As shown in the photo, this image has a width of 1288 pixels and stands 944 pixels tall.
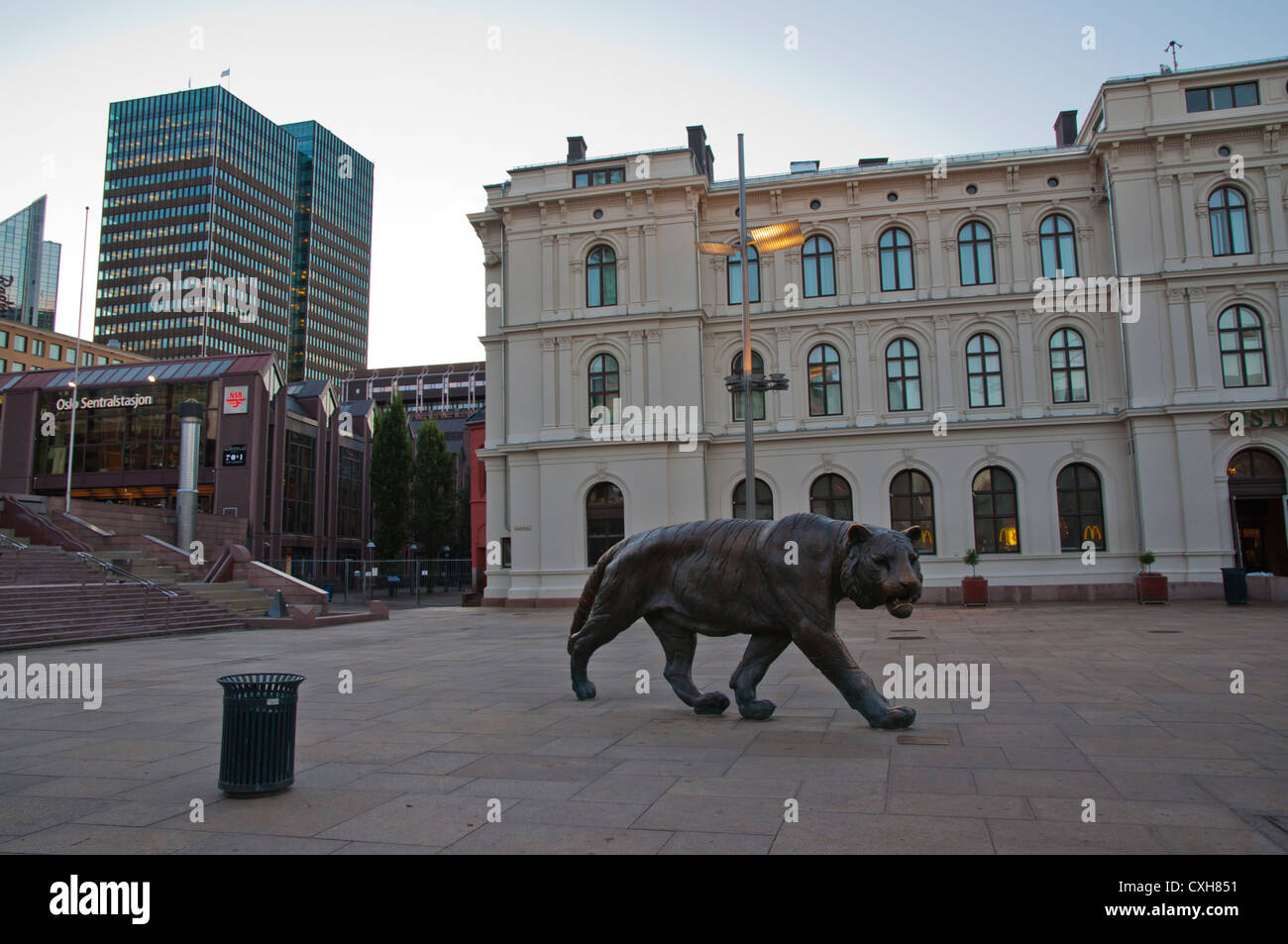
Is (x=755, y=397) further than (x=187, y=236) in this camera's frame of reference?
No

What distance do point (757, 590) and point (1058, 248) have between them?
2826 cm

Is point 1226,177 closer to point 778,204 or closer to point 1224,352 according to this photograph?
point 1224,352

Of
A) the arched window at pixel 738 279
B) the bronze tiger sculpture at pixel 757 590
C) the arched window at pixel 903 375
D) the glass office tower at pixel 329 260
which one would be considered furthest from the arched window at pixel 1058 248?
the glass office tower at pixel 329 260

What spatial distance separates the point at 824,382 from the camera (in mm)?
32062

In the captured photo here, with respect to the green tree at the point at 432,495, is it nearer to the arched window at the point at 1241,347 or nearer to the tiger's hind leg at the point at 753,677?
the arched window at the point at 1241,347

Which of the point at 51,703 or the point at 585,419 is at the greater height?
the point at 585,419

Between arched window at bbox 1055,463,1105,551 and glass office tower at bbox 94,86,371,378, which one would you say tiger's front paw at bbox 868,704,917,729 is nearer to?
arched window at bbox 1055,463,1105,551

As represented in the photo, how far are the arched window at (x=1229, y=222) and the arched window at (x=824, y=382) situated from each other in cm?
1289

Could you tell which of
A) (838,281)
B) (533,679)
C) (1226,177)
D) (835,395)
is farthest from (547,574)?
(1226,177)

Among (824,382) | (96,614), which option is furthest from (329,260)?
(96,614)

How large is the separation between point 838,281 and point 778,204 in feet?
12.2

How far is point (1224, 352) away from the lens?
28.8 m

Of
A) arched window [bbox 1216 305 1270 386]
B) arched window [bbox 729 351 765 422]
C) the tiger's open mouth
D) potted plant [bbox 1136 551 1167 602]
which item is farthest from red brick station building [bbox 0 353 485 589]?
the tiger's open mouth

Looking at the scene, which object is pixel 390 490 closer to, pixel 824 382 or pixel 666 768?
pixel 824 382
